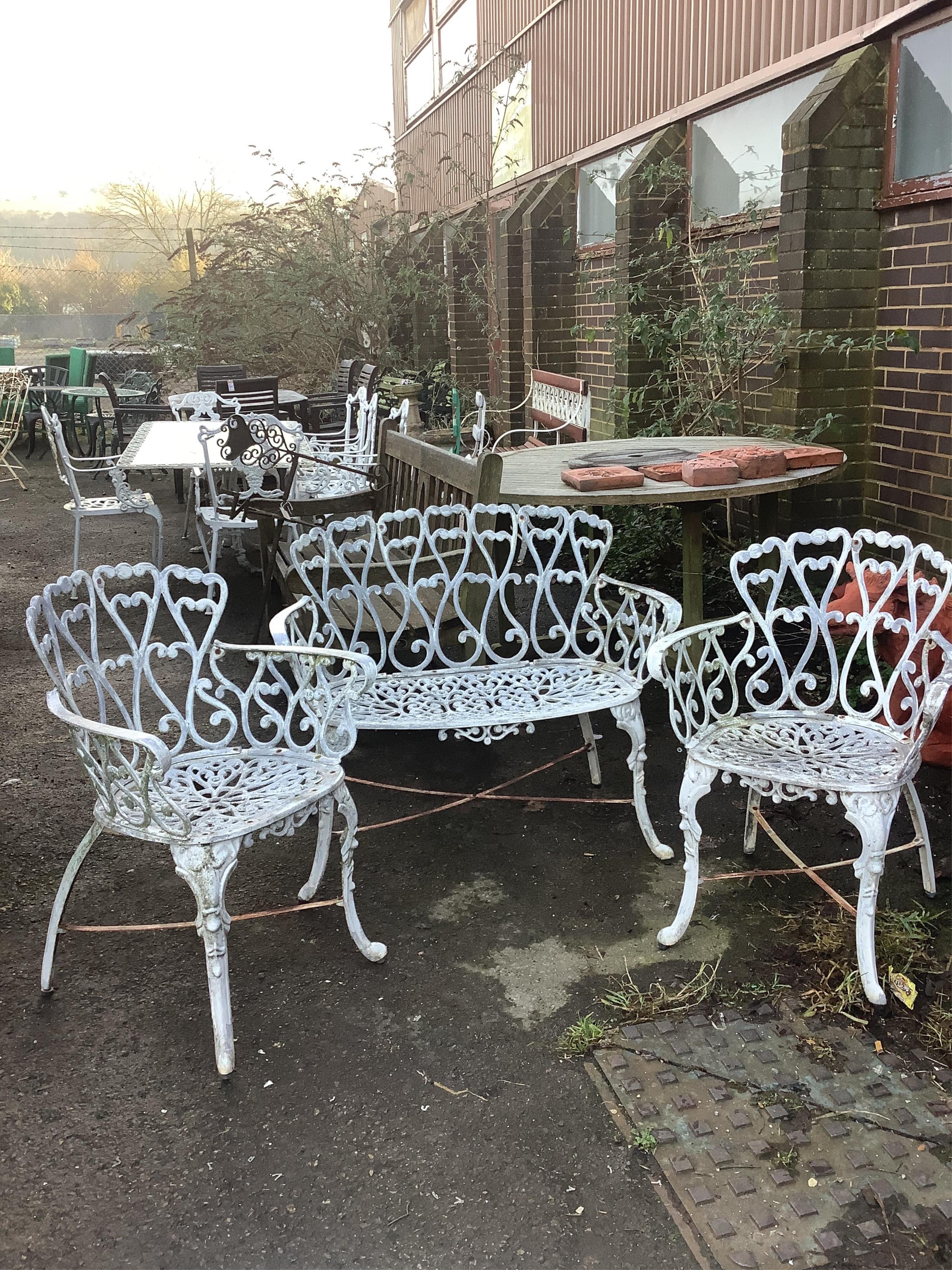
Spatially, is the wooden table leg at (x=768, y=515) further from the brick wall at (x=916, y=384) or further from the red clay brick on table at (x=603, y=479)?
the red clay brick on table at (x=603, y=479)

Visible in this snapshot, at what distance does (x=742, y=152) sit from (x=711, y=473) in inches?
146

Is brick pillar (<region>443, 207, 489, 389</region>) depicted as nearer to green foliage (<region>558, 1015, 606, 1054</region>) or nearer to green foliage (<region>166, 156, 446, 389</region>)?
green foliage (<region>166, 156, 446, 389</region>)

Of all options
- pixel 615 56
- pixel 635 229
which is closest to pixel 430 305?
pixel 615 56

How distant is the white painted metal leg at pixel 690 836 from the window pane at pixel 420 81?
574 inches

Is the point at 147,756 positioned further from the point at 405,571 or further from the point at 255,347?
the point at 255,347

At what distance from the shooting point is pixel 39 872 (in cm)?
352

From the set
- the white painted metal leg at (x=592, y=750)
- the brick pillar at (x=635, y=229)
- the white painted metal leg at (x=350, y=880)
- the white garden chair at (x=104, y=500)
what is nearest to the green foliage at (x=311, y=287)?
the brick pillar at (x=635, y=229)

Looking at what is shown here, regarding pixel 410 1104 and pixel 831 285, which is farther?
pixel 831 285

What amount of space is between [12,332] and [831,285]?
1279 inches

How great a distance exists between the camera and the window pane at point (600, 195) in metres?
8.92


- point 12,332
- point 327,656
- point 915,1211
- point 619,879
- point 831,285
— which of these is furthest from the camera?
point 12,332

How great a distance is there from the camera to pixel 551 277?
10.3 m

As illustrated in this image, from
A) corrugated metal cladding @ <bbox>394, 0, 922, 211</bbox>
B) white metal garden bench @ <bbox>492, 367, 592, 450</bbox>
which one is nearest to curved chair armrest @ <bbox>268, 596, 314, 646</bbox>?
white metal garden bench @ <bbox>492, 367, 592, 450</bbox>

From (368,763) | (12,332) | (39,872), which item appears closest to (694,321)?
(368,763)
